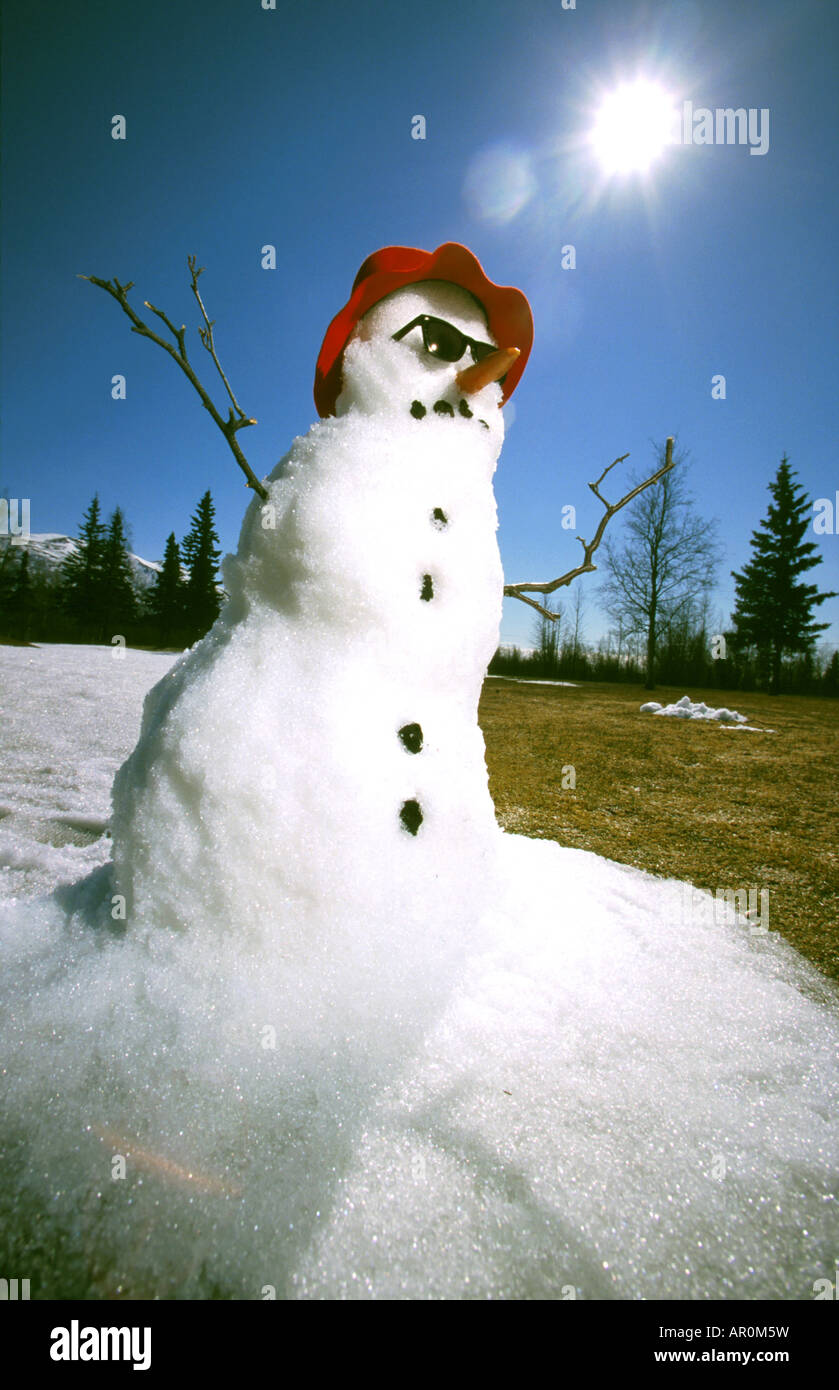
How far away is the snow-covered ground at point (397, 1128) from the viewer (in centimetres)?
84

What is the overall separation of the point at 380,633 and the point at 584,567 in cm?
100

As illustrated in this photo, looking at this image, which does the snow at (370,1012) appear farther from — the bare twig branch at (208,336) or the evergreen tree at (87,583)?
the evergreen tree at (87,583)

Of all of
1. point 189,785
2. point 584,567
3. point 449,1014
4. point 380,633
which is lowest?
point 449,1014

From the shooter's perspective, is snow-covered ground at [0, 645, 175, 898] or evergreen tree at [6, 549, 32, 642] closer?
snow-covered ground at [0, 645, 175, 898]

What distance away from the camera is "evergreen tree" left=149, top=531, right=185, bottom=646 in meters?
25.4

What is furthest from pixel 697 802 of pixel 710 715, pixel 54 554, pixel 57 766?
pixel 54 554

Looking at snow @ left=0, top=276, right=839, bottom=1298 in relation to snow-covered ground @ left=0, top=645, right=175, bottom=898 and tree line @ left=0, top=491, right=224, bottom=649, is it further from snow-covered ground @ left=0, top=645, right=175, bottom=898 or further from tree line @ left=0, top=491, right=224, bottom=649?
tree line @ left=0, top=491, right=224, bottom=649

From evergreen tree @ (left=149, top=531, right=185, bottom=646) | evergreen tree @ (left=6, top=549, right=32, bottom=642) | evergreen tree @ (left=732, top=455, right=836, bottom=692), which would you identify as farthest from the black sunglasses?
evergreen tree @ (left=6, top=549, right=32, bottom=642)

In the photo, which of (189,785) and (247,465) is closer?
(189,785)

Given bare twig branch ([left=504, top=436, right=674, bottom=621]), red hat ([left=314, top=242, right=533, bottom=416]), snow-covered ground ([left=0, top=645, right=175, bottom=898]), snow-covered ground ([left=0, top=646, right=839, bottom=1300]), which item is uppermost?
red hat ([left=314, top=242, right=533, bottom=416])

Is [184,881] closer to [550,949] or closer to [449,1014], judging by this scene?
[449,1014]

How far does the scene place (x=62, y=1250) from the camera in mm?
818

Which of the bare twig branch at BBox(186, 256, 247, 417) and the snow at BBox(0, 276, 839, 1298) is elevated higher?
the bare twig branch at BBox(186, 256, 247, 417)
